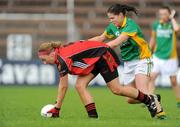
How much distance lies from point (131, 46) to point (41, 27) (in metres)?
14.9

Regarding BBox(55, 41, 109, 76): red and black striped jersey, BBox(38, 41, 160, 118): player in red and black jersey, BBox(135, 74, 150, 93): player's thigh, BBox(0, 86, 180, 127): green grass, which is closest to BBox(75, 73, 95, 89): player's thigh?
BBox(38, 41, 160, 118): player in red and black jersey

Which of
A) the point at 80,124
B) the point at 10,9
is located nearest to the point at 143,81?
the point at 80,124

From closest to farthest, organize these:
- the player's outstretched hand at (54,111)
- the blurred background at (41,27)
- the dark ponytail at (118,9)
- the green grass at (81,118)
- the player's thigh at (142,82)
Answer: the green grass at (81,118) → the player's outstretched hand at (54,111) → the dark ponytail at (118,9) → the player's thigh at (142,82) → the blurred background at (41,27)

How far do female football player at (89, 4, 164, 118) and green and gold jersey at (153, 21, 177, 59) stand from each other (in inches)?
161

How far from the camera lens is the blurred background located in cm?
2350

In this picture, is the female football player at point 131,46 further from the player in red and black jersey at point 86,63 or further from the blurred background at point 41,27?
the blurred background at point 41,27

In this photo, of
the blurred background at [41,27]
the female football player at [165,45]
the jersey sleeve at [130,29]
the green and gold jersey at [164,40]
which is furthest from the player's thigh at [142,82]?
the blurred background at [41,27]

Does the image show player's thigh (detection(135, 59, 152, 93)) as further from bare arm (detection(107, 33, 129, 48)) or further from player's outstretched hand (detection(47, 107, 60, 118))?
player's outstretched hand (detection(47, 107, 60, 118))

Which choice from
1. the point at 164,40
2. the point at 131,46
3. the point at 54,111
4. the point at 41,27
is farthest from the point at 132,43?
the point at 41,27

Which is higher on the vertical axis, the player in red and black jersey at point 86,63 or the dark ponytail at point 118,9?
the dark ponytail at point 118,9

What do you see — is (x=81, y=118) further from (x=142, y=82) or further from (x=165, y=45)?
(x=165, y=45)

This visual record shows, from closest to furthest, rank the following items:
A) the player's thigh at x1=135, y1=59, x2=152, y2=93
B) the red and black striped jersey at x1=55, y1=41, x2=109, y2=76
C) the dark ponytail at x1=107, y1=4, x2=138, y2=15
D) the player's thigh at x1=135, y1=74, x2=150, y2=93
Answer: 1. the red and black striped jersey at x1=55, y1=41, x2=109, y2=76
2. the dark ponytail at x1=107, y1=4, x2=138, y2=15
3. the player's thigh at x1=135, y1=74, x2=150, y2=93
4. the player's thigh at x1=135, y1=59, x2=152, y2=93

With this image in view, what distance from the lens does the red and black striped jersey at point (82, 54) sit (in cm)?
1019

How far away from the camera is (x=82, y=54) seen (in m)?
10.3
